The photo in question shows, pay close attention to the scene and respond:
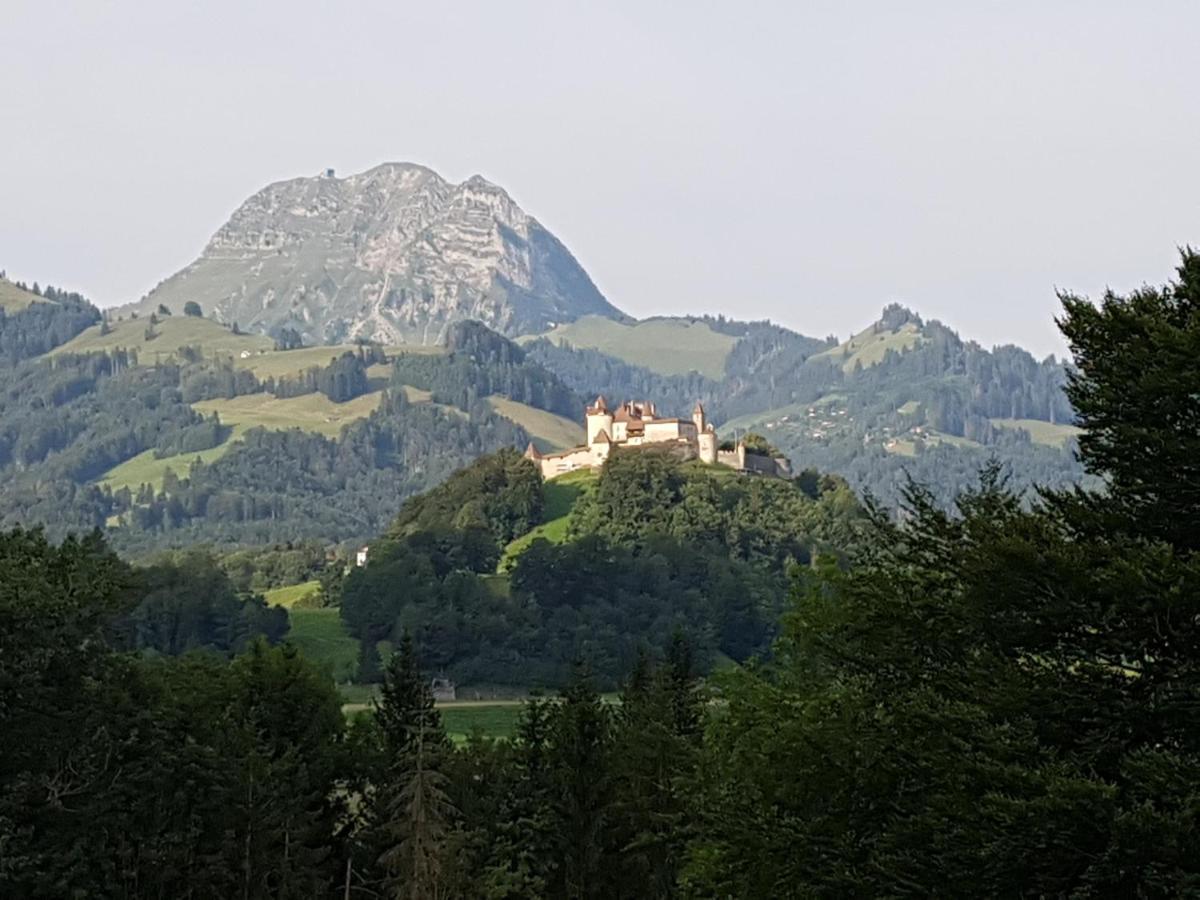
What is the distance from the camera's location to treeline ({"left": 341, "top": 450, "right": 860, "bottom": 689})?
521ft

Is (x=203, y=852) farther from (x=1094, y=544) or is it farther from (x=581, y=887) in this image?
(x=1094, y=544)

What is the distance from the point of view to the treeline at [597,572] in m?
159

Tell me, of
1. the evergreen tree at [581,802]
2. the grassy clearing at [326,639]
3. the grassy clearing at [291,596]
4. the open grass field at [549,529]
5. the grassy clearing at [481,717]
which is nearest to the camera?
the evergreen tree at [581,802]

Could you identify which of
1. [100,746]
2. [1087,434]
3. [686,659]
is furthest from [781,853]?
[686,659]

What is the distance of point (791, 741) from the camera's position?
95.8ft

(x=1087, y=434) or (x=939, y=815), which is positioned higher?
(x=1087, y=434)

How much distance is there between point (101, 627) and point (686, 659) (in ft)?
73.7

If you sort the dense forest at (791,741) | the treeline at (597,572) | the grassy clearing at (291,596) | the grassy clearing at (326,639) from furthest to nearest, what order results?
1. the grassy clearing at (291,596)
2. the treeline at (597,572)
3. the grassy clearing at (326,639)
4. the dense forest at (791,741)

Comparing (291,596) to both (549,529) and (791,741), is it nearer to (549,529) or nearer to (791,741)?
(549,529)

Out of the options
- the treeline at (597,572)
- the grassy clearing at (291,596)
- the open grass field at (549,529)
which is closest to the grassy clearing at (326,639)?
the treeline at (597,572)

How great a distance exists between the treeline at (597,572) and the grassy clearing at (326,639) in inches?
55.3

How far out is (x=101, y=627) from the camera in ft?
154

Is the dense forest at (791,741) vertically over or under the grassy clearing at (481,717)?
over

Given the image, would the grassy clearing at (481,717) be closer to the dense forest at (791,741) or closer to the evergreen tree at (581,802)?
the dense forest at (791,741)
